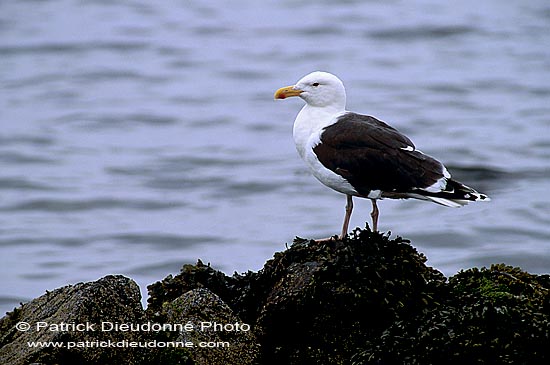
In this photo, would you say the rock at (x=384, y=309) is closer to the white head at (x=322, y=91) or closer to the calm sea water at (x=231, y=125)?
the white head at (x=322, y=91)

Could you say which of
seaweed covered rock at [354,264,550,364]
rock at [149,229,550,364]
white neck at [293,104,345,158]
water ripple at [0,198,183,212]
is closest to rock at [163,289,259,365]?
rock at [149,229,550,364]

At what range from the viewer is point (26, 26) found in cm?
2325

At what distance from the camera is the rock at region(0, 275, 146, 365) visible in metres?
5.30

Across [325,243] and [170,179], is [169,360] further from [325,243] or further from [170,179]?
[170,179]

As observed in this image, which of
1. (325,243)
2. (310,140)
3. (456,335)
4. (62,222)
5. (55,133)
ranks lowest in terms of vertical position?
(456,335)

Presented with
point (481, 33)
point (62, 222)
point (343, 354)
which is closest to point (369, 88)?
point (481, 33)

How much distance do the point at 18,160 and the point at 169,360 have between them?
35.3ft

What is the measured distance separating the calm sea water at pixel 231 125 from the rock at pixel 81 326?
4489 millimetres

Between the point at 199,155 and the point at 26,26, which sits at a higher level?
the point at 26,26

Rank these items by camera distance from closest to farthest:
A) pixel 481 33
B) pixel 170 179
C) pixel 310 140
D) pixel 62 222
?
pixel 310 140
pixel 62 222
pixel 170 179
pixel 481 33

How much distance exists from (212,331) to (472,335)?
4.83 feet

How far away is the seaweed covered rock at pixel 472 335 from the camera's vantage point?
17.2 ft

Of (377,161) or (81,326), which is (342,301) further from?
(81,326)

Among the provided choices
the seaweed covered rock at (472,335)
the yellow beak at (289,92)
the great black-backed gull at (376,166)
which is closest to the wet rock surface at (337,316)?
the seaweed covered rock at (472,335)
